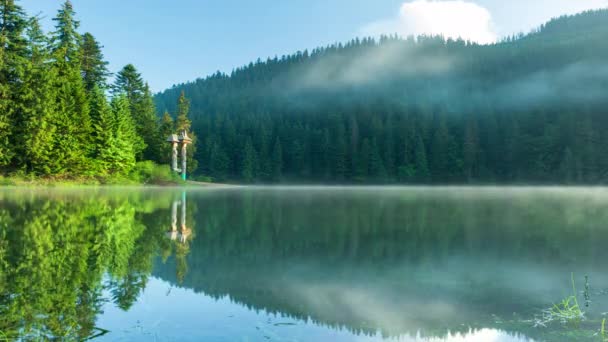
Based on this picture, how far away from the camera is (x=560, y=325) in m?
5.18

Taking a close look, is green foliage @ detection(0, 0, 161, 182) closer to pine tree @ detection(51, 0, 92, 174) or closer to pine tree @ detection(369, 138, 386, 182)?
pine tree @ detection(51, 0, 92, 174)

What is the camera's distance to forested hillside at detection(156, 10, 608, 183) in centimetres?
9025

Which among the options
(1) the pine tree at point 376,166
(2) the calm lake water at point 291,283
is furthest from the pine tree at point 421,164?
(2) the calm lake water at point 291,283

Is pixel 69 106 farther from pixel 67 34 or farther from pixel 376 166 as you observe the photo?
pixel 376 166

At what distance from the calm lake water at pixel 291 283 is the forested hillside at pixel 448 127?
57.5 meters

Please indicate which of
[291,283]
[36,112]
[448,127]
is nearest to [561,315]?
[291,283]

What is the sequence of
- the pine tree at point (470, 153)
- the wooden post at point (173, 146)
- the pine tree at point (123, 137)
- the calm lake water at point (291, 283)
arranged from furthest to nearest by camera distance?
the pine tree at point (470, 153)
the wooden post at point (173, 146)
the pine tree at point (123, 137)
the calm lake water at point (291, 283)

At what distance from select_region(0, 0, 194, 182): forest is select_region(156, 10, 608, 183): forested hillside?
60.0 ft

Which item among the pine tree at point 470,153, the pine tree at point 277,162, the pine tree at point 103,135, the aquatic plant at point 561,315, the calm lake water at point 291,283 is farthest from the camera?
the pine tree at point 277,162

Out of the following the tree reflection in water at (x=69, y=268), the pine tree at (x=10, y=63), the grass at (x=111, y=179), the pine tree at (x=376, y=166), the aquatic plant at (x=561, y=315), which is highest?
the pine tree at (x=10, y=63)

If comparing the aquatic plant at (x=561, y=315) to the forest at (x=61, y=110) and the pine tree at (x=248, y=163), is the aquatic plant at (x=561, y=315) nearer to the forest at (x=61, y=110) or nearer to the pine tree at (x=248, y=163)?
the forest at (x=61, y=110)

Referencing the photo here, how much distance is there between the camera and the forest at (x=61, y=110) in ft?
115

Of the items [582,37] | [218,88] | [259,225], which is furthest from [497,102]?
[259,225]

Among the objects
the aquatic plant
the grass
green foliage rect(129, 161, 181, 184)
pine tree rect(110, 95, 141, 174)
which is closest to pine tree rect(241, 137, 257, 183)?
the grass
